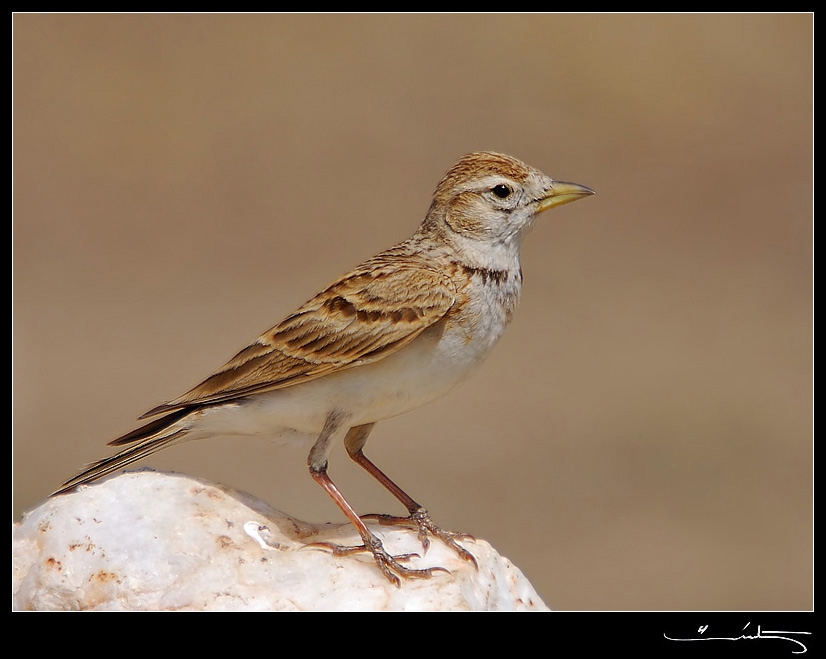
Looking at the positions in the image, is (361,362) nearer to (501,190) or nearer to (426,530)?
(426,530)

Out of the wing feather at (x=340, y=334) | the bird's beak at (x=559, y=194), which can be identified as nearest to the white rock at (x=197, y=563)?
the wing feather at (x=340, y=334)

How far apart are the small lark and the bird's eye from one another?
0.54 ft

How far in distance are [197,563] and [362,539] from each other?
0.94 metres

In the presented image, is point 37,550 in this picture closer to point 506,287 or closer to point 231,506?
point 231,506

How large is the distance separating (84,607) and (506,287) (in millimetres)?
3002

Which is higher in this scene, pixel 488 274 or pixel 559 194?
pixel 559 194

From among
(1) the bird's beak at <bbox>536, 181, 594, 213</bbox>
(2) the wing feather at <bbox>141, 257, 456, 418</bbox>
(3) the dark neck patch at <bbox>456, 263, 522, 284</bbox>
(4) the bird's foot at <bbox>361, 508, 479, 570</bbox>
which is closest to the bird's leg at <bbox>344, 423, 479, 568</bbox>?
(4) the bird's foot at <bbox>361, 508, 479, 570</bbox>

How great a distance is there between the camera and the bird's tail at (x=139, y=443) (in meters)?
6.58

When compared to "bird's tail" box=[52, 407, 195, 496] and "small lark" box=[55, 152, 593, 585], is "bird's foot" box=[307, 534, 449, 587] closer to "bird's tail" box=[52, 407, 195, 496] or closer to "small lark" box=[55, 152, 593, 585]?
"small lark" box=[55, 152, 593, 585]

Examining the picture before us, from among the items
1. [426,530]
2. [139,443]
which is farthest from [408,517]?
[139,443]

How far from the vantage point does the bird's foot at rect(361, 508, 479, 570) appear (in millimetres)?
6715

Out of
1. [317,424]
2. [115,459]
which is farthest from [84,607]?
[317,424]

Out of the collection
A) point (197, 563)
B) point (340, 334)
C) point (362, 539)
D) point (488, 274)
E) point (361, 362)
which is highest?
point (488, 274)

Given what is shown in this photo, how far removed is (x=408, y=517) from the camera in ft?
24.1
